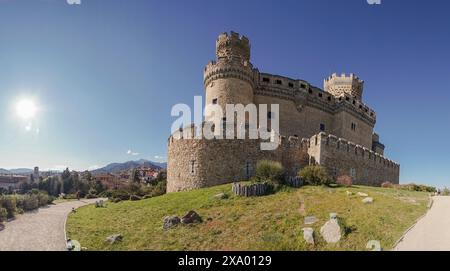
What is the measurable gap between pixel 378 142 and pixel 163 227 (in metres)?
50.9

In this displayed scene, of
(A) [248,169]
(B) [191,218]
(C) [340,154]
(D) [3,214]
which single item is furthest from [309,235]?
(D) [3,214]

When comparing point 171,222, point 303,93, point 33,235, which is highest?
point 303,93

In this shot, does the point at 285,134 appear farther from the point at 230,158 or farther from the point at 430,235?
the point at 430,235

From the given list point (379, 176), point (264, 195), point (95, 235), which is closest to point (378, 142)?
point (379, 176)

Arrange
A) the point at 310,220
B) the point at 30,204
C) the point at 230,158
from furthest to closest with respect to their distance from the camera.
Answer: the point at 30,204 → the point at 230,158 → the point at 310,220

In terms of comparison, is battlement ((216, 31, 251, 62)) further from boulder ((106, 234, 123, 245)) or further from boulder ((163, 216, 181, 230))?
boulder ((106, 234, 123, 245))

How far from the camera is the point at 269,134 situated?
28344mm

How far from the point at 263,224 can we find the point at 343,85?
131 feet

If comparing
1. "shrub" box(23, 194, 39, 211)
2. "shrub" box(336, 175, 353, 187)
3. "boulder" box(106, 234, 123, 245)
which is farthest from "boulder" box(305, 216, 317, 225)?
"shrub" box(23, 194, 39, 211)

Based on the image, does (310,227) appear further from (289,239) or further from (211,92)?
(211,92)

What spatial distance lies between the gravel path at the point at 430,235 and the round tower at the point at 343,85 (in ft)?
120

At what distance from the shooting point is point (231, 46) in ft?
124

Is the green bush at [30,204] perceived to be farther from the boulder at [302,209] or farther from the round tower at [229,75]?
the boulder at [302,209]
